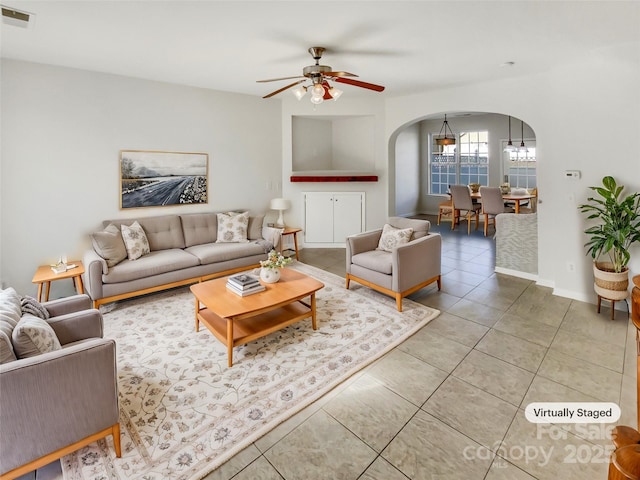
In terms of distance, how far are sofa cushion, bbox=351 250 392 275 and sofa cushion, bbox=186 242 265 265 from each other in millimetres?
1482

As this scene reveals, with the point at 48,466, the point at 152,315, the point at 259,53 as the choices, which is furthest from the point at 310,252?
the point at 48,466

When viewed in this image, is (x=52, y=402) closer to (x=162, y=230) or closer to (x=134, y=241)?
(x=134, y=241)

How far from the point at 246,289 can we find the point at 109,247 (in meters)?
1.90

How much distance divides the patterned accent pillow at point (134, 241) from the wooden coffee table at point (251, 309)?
133 centimetres

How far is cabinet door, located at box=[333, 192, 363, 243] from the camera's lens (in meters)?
6.18

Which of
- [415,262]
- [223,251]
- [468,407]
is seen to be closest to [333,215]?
[223,251]

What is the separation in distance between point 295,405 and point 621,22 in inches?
154

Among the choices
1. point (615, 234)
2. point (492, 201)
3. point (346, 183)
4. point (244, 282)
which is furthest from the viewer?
point (492, 201)

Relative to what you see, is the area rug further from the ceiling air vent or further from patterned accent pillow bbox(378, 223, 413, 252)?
the ceiling air vent

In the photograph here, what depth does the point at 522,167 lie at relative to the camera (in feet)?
28.5

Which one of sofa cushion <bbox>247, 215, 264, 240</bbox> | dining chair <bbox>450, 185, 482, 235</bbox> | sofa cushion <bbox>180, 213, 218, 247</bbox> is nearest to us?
sofa cushion <bbox>180, 213, 218, 247</bbox>

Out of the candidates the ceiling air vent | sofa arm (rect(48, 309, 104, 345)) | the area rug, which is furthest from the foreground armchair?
the ceiling air vent

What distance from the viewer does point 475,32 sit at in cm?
299

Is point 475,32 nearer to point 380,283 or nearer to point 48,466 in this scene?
point 380,283
